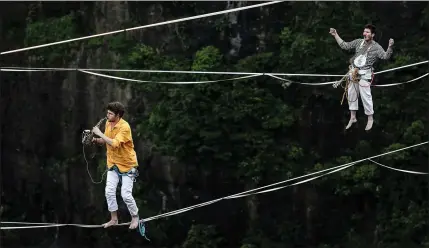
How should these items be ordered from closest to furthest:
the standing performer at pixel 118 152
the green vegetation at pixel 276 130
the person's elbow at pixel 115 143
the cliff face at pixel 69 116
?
the person's elbow at pixel 115 143
the standing performer at pixel 118 152
the green vegetation at pixel 276 130
the cliff face at pixel 69 116

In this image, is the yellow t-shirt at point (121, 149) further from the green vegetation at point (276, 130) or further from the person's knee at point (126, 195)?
the green vegetation at point (276, 130)

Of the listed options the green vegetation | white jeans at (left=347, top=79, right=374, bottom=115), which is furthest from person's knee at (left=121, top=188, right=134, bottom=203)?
the green vegetation

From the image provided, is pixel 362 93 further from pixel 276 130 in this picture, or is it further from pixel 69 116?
pixel 69 116

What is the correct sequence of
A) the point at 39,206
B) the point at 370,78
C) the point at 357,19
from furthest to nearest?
the point at 39,206
the point at 357,19
the point at 370,78

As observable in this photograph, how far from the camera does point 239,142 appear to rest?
76.6 ft

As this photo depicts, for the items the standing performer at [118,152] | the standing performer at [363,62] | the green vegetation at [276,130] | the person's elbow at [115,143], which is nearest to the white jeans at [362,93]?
the standing performer at [363,62]

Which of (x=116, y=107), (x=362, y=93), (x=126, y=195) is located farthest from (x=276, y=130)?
(x=116, y=107)

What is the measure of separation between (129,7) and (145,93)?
1459mm

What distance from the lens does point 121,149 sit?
15.5 m

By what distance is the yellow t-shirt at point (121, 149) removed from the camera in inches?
606

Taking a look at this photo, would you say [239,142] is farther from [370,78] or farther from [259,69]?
[370,78]

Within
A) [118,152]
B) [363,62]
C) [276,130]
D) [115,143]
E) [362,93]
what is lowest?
[276,130]

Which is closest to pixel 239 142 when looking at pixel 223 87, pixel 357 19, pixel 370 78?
pixel 223 87

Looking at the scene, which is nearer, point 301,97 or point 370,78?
point 370,78
